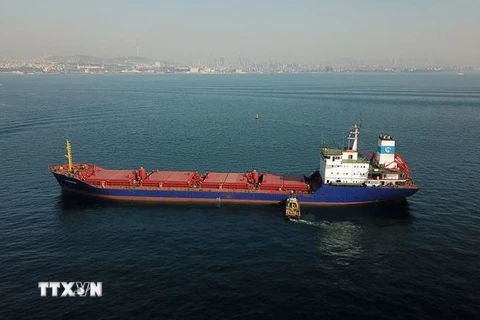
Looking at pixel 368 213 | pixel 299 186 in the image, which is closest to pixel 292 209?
pixel 299 186

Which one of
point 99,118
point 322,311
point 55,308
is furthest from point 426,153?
point 99,118

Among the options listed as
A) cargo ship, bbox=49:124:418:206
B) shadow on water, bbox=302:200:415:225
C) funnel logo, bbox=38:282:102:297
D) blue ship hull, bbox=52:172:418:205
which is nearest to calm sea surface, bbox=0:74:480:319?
shadow on water, bbox=302:200:415:225

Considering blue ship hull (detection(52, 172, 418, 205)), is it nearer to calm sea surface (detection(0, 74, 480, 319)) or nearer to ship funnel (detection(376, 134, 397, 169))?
calm sea surface (detection(0, 74, 480, 319))

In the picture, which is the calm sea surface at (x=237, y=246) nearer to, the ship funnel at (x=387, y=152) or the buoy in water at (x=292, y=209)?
the buoy in water at (x=292, y=209)

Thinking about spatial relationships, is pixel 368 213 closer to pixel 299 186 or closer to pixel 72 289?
pixel 299 186

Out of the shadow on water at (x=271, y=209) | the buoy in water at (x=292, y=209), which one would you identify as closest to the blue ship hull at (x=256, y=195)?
the shadow on water at (x=271, y=209)
